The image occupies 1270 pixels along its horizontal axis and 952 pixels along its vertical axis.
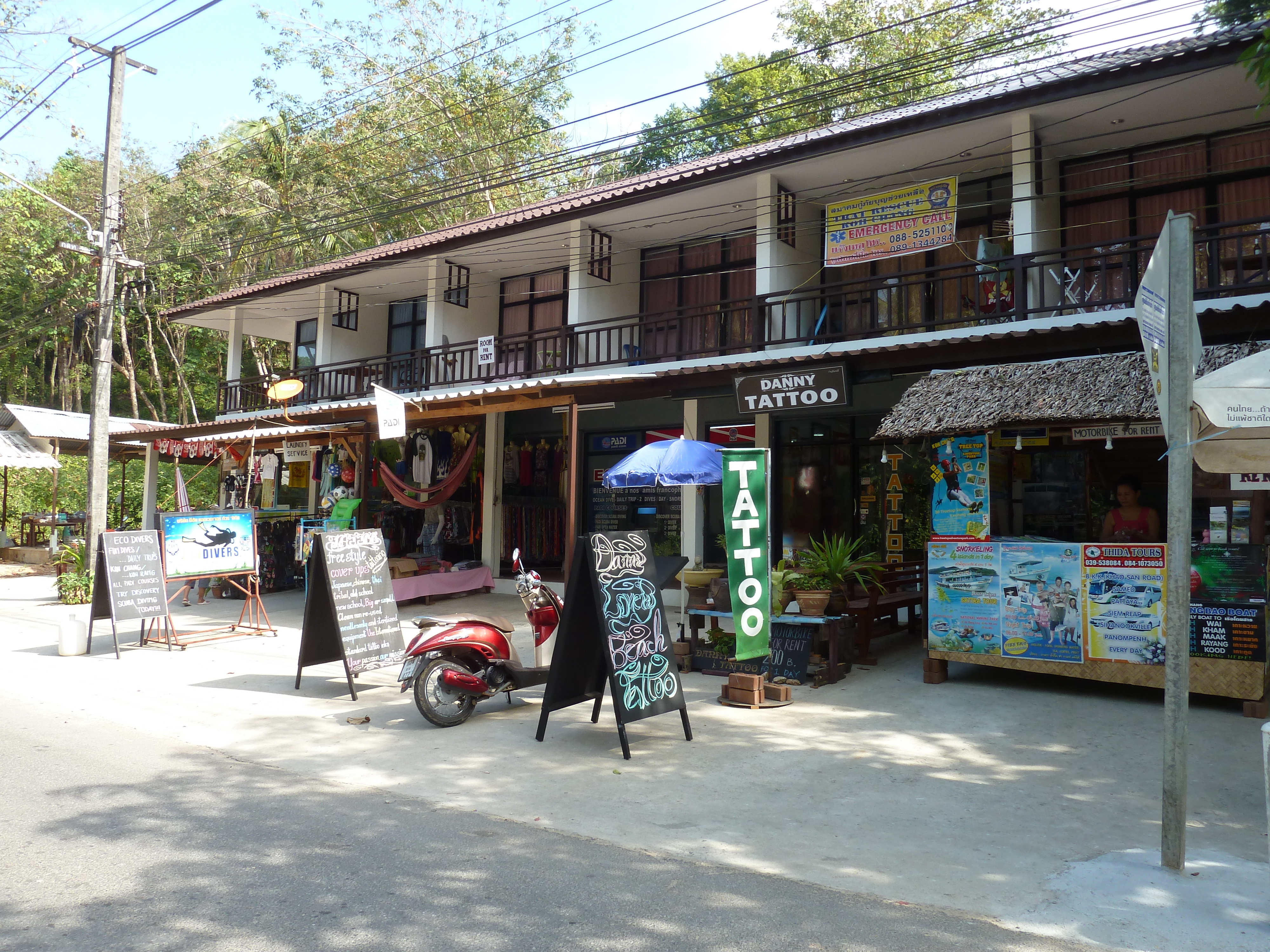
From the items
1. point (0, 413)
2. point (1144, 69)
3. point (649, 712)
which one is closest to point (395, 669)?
point (649, 712)

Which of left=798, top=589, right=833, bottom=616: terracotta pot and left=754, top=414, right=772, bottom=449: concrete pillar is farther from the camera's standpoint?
left=754, top=414, right=772, bottom=449: concrete pillar

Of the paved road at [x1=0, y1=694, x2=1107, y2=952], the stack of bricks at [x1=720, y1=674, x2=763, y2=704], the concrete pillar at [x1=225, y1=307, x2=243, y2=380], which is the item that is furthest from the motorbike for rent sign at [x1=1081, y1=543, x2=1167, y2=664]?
the concrete pillar at [x1=225, y1=307, x2=243, y2=380]

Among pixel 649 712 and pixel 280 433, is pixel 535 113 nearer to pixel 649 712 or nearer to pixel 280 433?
pixel 280 433

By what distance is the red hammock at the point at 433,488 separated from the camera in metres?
15.3

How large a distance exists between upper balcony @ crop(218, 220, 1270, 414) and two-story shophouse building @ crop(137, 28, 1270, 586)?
5cm

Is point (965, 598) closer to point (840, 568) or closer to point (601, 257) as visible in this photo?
point (840, 568)

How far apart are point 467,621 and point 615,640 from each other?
1699 mm

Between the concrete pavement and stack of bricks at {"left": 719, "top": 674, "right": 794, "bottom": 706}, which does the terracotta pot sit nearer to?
the concrete pavement

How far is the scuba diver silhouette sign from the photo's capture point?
11352mm

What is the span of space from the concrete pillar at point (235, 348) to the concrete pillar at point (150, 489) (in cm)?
276

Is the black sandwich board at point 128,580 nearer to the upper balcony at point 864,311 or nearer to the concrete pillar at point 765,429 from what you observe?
the upper balcony at point 864,311

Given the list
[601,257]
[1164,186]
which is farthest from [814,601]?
[601,257]

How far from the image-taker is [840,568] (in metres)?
9.04

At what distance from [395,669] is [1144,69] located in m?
10.6
